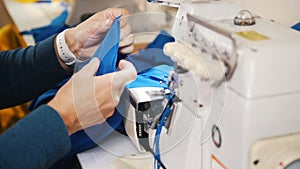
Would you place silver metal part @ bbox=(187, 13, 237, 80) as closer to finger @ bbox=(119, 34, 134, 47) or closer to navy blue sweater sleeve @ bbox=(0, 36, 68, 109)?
finger @ bbox=(119, 34, 134, 47)

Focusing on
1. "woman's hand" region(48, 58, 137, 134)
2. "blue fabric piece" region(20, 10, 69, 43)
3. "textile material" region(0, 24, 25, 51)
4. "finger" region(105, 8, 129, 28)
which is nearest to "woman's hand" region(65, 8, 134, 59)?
"finger" region(105, 8, 129, 28)

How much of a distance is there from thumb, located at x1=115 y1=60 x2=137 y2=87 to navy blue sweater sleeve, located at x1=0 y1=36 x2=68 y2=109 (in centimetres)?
38

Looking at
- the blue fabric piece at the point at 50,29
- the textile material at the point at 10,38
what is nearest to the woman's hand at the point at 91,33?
the blue fabric piece at the point at 50,29

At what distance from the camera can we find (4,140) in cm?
75

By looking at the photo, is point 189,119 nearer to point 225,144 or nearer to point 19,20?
point 225,144

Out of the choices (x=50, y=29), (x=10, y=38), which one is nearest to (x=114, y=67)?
(x=50, y=29)

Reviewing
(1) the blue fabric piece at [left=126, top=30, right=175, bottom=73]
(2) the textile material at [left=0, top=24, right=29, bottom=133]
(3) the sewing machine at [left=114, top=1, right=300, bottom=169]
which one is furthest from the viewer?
(2) the textile material at [left=0, top=24, right=29, bottom=133]

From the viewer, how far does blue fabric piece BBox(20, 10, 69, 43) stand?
6.57 ft

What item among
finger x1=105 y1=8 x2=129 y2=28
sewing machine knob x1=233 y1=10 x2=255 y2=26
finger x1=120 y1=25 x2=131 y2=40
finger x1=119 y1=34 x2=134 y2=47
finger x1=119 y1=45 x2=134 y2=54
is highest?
sewing machine knob x1=233 y1=10 x2=255 y2=26

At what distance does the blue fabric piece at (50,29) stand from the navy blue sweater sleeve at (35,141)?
50.2 inches

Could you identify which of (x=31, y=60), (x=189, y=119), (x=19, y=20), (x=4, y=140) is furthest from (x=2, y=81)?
(x=19, y=20)

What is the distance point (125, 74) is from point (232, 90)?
32 centimetres

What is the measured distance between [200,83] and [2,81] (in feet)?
2.59

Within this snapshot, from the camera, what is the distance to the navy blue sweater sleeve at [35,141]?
743mm
